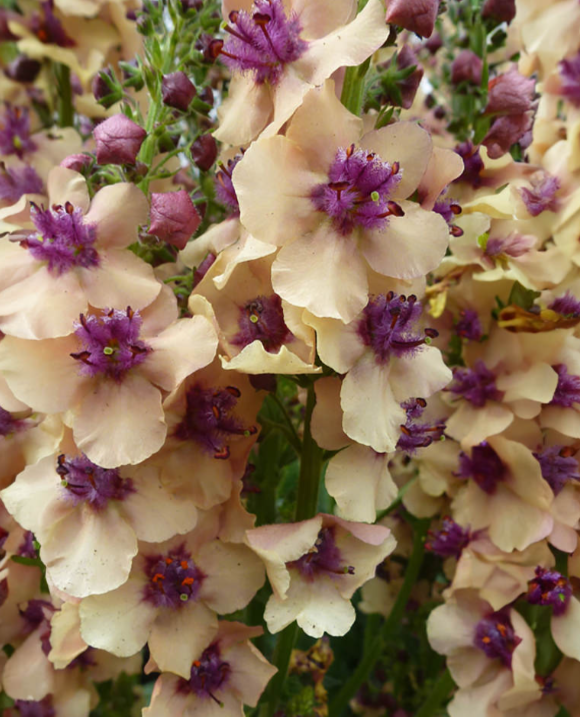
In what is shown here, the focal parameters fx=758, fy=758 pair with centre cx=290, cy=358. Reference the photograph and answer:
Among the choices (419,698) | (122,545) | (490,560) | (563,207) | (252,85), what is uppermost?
(252,85)

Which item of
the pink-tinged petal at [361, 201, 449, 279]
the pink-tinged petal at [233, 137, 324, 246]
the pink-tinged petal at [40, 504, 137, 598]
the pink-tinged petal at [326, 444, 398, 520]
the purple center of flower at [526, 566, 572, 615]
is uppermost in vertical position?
the pink-tinged petal at [233, 137, 324, 246]

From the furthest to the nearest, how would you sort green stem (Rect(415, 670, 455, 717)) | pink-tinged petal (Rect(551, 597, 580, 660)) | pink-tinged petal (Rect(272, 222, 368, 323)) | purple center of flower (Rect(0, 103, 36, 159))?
1. purple center of flower (Rect(0, 103, 36, 159))
2. green stem (Rect(415, 670, 455, 717))
3. pink-tinged petal (Rect(551, 597, 580, 660))
4. pink-tinged petal (Rect(272, 222, 368, 323))

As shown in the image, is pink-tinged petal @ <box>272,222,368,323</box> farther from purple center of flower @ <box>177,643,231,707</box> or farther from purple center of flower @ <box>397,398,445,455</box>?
purple center of flower @ <box>177,643,231,707</box>

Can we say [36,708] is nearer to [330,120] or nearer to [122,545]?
[122,545]

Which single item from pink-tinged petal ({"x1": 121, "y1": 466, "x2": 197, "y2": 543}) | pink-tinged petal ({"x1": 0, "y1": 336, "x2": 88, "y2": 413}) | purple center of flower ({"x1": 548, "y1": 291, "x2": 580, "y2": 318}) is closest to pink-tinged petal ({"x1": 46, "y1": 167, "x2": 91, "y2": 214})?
pink-tinged petal ({"x1": 0, "y1": 336, "x2": 88, "y2": 413})

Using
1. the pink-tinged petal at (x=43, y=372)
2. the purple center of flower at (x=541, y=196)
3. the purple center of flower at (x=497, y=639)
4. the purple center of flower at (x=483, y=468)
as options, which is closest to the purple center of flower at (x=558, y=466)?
the purple center of flower at (x=483, y=468)

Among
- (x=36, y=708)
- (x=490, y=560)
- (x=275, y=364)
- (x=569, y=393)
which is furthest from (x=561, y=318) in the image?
(x=36, y=708)

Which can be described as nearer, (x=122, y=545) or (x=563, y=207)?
(x=122, y=545)
